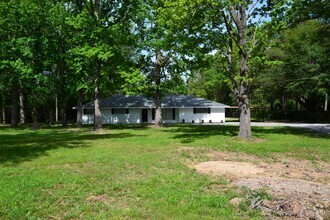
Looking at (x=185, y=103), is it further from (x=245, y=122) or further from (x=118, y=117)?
(x=245, y=122)

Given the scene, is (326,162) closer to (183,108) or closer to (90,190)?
(90,190)

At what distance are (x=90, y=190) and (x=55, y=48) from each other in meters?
24.4

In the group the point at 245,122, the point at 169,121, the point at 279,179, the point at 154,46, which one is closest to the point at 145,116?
the point at 169,121

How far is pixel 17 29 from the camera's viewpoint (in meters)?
28.3

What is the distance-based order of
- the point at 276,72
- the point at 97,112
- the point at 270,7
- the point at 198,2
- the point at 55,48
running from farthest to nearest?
the point at 276,72 → the point at 55,48 → the point at 97,112 → the point at 270,7 → the point at 198,2

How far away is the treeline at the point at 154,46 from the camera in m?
17.1

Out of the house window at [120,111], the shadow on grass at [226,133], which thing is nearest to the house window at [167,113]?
the house window at [120,111]

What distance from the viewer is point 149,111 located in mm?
43406

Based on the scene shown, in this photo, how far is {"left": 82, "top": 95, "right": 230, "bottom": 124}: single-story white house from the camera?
137 feet

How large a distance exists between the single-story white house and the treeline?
7.70m

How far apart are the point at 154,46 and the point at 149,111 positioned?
53.2 ft

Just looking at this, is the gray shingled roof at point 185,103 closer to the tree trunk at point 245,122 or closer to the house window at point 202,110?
the house window at point 202,110

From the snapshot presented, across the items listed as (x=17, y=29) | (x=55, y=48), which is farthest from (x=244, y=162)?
(x=17, y=29)

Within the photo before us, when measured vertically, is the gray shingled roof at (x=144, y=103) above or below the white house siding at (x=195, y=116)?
above
